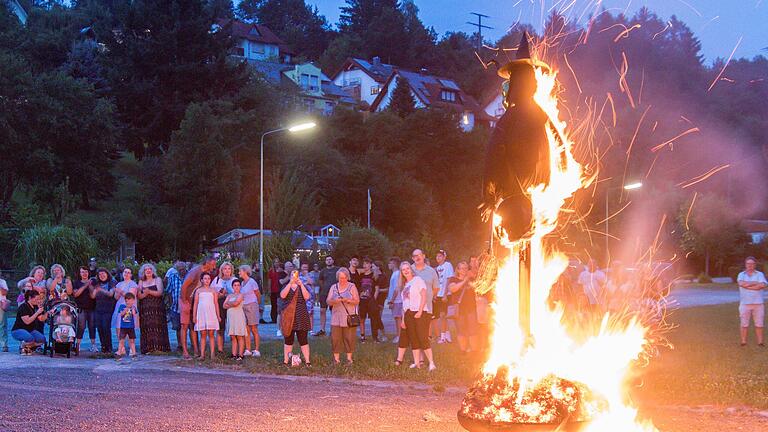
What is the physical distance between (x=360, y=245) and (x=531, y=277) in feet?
116

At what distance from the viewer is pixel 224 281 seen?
666 inches

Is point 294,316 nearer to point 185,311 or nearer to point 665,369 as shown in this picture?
point 185,311

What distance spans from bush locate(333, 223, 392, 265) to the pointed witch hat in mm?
34506

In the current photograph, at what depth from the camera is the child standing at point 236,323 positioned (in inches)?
618

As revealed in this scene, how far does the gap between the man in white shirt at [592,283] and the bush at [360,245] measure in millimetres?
21158

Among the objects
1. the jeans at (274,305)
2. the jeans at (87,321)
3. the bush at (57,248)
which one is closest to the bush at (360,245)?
the bush at (57,248)

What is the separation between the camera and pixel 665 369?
1348 centimetres

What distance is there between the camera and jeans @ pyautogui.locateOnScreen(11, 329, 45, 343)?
16.7 metres

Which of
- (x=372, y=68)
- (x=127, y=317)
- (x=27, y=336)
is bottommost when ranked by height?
(x=27, y=336)

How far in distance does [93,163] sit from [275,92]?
18062mm

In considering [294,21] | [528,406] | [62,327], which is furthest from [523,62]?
[294,21]

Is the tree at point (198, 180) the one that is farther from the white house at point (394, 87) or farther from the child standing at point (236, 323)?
the white house at point (394, 87)

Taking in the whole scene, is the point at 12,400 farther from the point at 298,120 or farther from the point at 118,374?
the point at 298,120

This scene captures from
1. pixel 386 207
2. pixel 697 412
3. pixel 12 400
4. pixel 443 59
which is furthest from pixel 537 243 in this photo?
pixel 443 59
